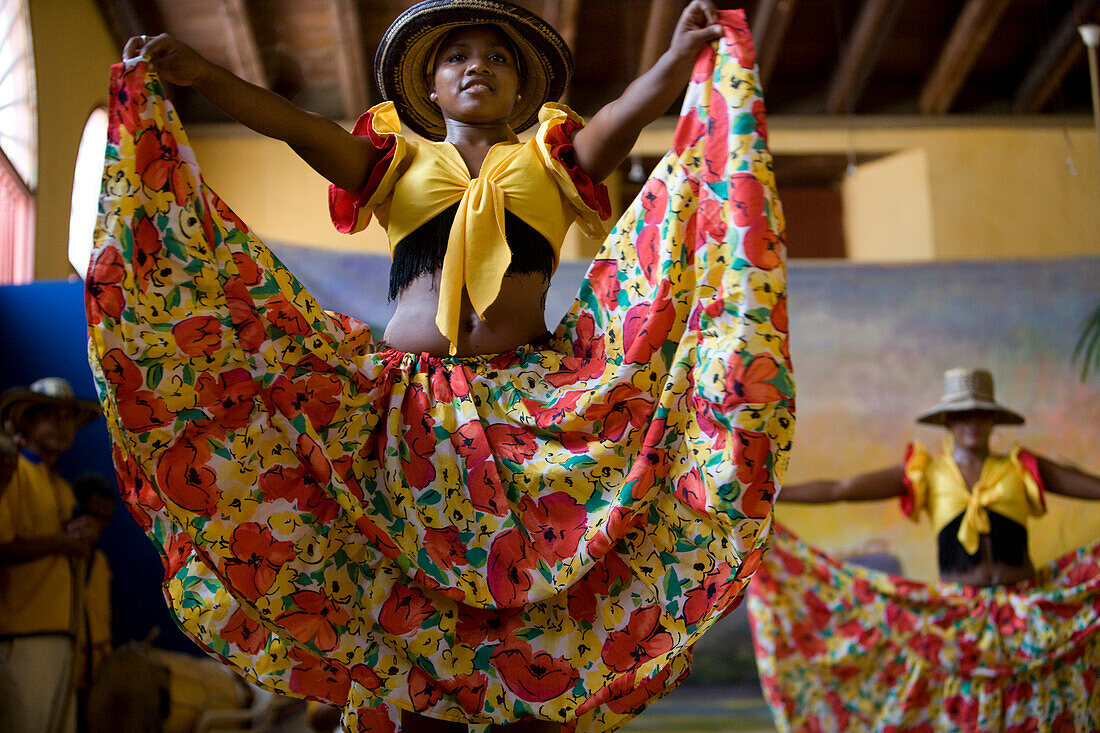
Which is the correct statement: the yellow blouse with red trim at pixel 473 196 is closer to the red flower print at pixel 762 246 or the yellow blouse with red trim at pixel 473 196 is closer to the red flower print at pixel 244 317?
the red flower print at pixel 244 317

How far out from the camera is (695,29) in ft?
5.80

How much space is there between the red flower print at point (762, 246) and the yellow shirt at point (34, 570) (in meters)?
3.18

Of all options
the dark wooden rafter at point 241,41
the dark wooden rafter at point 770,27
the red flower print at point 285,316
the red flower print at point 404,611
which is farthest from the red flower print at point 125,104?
the dark wooden rafter at point 770,27

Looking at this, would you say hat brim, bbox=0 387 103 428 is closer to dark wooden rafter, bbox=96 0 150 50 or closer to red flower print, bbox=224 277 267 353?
red flower print, bbox=224 277 267 353

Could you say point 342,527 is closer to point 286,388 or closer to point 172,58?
point 286,388

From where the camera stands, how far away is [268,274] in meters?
1.80

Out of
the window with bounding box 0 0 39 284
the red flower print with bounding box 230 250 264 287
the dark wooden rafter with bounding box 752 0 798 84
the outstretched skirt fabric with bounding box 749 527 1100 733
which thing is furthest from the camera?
the dark wooden rafter with bounding box 752 0 798 84

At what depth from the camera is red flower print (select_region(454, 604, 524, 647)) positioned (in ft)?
5.75

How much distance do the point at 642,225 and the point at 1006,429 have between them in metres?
5.41

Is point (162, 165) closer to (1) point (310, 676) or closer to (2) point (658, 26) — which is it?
(1) point (310, 676)

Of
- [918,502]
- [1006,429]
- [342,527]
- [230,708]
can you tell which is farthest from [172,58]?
[1006,429]

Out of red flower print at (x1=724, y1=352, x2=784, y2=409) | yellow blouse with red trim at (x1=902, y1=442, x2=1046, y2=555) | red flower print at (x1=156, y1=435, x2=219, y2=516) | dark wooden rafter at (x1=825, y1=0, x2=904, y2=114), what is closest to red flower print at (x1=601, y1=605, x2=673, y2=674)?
red flower print at (x1=724, y1=352, x2=784, y2=409)

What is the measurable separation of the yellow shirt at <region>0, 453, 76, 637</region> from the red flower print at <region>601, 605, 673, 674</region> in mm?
2867

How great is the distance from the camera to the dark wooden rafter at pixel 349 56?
6517 mm
